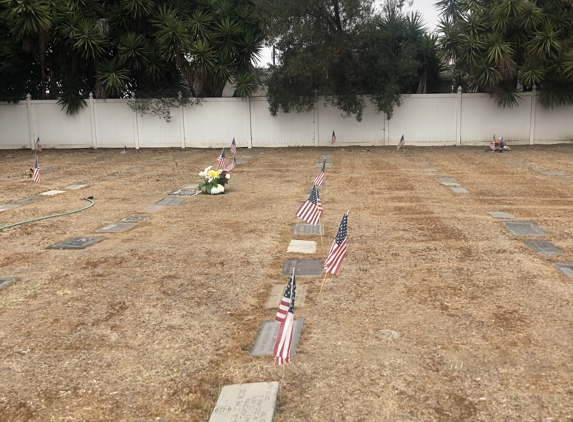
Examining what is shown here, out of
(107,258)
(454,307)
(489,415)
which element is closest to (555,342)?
(454,307)

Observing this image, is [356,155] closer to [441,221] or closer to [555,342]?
[441,221]

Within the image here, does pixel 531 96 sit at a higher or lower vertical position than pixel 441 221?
higher

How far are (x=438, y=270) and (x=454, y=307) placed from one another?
1.04 metres

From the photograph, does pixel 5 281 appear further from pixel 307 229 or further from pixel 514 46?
pixel 514 46

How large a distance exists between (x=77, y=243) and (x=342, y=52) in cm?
1303

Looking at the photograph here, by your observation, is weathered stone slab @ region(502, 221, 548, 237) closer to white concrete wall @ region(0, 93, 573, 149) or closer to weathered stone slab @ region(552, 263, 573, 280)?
weathered stone slab @ region(552, 263, 573, 280)

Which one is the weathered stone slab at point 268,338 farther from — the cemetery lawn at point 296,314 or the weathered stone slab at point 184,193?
the weathered stone slab at point 184,193

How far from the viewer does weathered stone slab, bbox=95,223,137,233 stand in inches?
292

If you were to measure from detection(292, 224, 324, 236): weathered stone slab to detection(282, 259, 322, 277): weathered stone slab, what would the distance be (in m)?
1.16

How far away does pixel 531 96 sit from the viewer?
1919cm

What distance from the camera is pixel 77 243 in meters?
→ 6.74

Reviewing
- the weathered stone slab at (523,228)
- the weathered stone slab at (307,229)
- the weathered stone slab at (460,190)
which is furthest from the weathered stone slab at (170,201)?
the weathered stone slab at (523,228)

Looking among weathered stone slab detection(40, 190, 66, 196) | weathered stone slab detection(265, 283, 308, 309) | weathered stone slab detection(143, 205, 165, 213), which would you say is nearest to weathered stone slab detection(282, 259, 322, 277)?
weathered stone slab detection(265, 283, 308, 309)

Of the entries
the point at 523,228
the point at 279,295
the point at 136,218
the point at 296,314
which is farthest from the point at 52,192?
the point at 523,228
